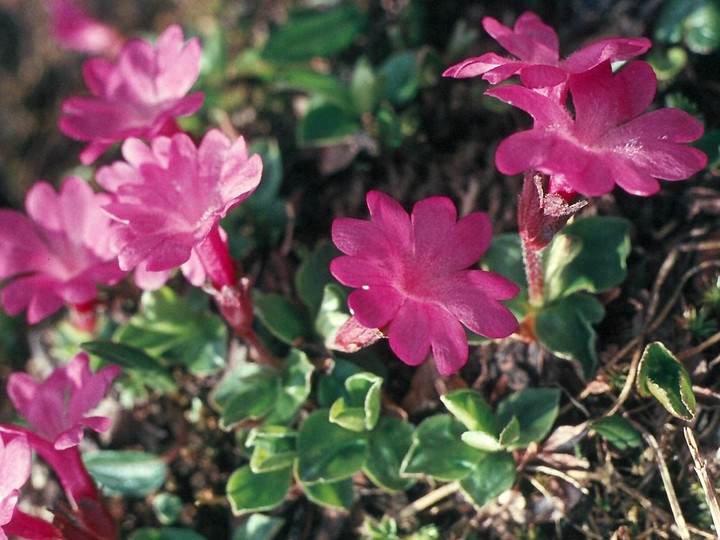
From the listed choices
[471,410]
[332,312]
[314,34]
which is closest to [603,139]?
[471,410]

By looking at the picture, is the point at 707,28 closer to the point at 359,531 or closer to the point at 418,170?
the point at 418,170

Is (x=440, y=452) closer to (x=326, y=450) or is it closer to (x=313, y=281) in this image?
(x=326, y=450)

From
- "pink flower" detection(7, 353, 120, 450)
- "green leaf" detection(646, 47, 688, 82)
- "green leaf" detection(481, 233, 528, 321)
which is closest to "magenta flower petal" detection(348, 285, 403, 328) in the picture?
"green leaf" detection(481, 233, 528, 321)

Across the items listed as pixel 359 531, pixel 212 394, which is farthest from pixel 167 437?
pixel 359 531

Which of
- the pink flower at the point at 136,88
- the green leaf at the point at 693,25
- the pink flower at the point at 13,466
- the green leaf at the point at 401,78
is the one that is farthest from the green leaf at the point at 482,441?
the green leaf at the point at 693,25

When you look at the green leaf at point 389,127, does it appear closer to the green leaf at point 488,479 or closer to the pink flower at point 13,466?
the green leaf at point 488,479

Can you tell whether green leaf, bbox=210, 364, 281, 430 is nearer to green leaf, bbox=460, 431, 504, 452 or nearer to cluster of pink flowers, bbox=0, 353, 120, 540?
cluster of pink flowers, bbox=0, 353, 120, 540
